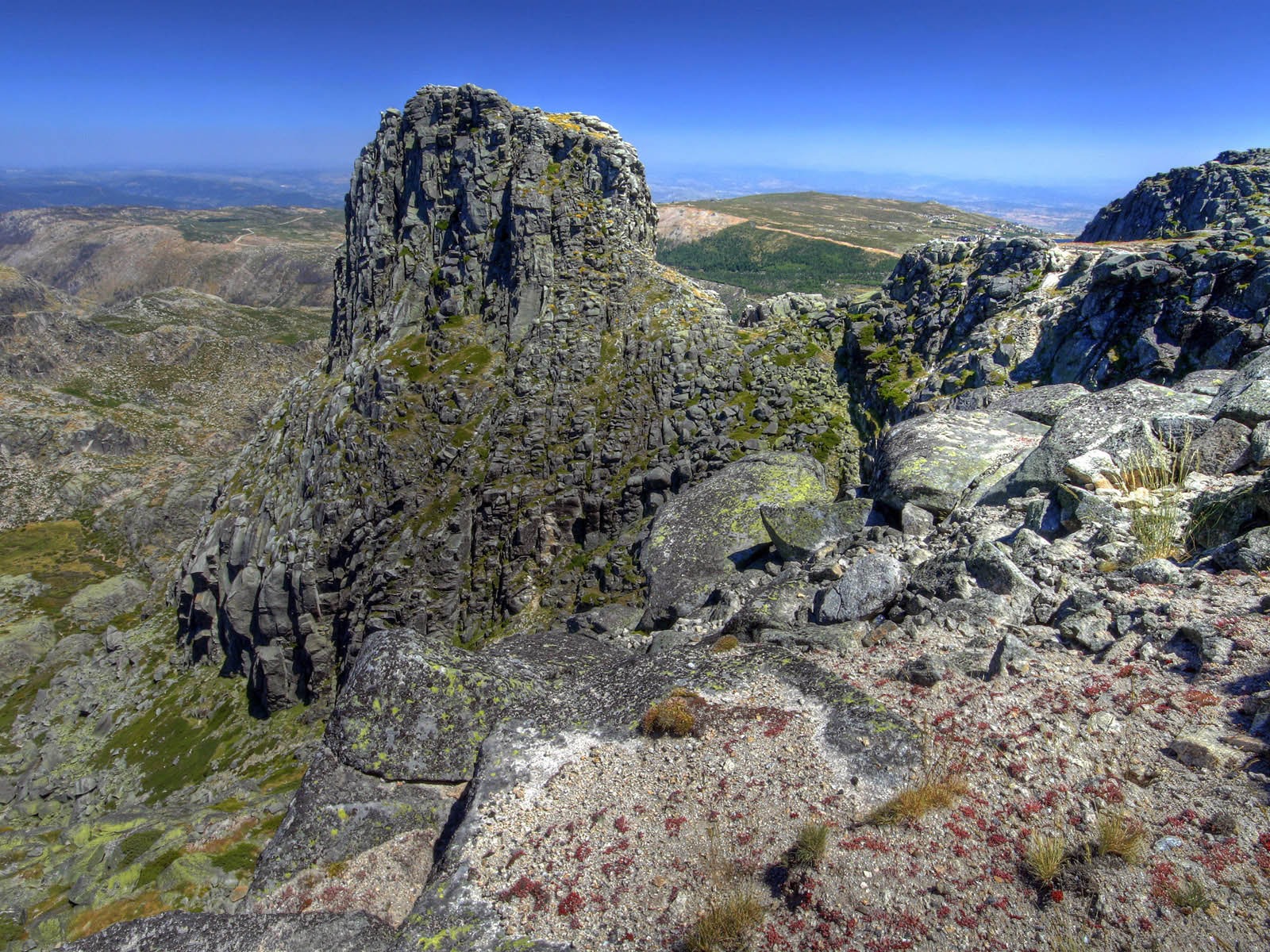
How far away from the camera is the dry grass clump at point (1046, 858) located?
714 centimetres

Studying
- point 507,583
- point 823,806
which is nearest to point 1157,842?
point 823,806

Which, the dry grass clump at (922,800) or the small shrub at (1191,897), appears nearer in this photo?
the small shrub at (1191,897)

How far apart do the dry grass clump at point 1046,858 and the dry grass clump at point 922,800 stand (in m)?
1.14

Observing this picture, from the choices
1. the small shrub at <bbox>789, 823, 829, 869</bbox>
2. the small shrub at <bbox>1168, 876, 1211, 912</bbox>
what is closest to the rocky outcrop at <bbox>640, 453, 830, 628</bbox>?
the small shrub at <bbox>789, 823, 829, 869</bbox>

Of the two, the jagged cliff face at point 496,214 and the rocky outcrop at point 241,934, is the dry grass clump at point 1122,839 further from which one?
the jagged cliff face at point 496,214

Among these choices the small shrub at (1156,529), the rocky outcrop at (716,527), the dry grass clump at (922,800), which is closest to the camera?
the dry grass clump at (922,800)

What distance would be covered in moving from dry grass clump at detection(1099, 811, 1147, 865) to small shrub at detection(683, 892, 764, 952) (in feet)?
13.7

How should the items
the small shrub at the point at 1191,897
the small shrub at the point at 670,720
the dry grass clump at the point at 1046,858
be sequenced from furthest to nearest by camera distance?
the small shrub at the point at 670,720 < the dry grass clump at the point at 1046,858 < the small shrub at the point at 1191,897

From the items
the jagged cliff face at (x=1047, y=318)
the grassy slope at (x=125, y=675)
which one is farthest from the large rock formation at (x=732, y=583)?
the grassy slope at (x=125, y=675)

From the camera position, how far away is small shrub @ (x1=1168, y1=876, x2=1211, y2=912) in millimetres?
6402

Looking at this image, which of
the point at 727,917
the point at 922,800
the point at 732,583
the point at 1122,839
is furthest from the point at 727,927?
the point at 732,583

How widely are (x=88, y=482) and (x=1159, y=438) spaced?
122 m

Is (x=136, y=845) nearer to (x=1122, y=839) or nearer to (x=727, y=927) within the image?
(x=727, y=927)

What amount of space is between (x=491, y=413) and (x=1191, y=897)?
41.2 m
